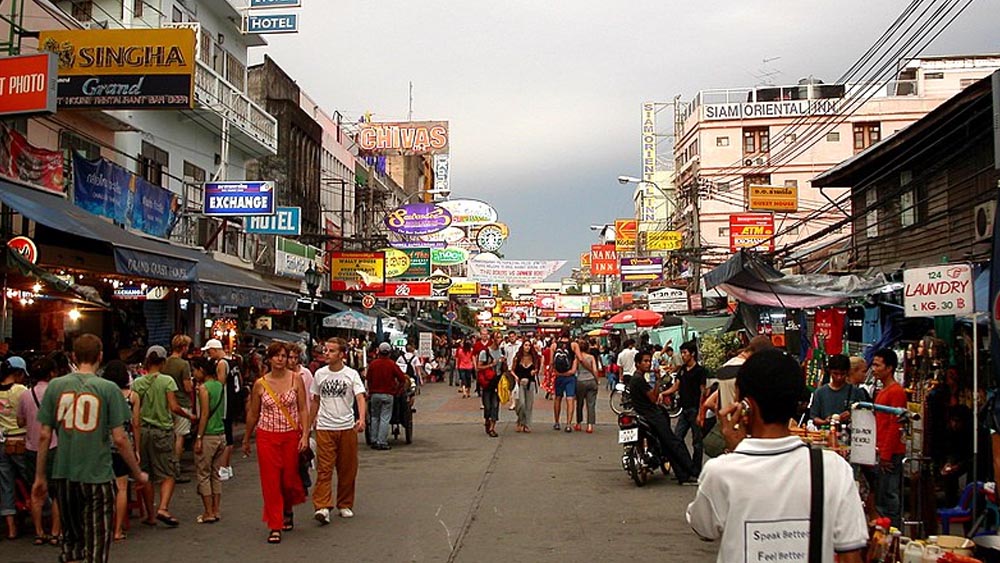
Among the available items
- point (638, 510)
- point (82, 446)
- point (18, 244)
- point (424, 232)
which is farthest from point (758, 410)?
point (424, 232)

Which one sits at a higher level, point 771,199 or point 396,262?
point 771,199

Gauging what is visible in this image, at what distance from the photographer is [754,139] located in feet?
183

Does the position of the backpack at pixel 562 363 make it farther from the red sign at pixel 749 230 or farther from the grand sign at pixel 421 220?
the grand sign at pixel 421 220

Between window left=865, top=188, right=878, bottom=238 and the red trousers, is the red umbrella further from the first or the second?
the red trousers

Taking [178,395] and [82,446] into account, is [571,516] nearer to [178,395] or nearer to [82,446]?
[178,395]

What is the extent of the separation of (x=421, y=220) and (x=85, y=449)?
26810mm

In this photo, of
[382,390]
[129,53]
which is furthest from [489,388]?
[129,53]

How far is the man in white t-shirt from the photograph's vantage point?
9.71 metres

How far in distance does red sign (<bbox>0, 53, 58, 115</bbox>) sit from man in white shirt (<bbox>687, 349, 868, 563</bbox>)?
34.5 feet

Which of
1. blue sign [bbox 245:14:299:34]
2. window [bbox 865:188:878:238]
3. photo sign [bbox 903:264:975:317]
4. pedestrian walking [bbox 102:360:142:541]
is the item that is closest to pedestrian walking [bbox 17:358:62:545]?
pedestrian walking [bbox 102:360:142:541]

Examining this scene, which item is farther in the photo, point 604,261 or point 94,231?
point 604,261

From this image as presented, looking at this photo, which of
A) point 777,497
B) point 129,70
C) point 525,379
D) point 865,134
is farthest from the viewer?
point 865,134

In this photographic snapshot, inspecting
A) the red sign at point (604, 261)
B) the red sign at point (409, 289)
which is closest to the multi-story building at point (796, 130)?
the red sign at point (604, 261)

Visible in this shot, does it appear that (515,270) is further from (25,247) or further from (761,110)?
(25,247)
